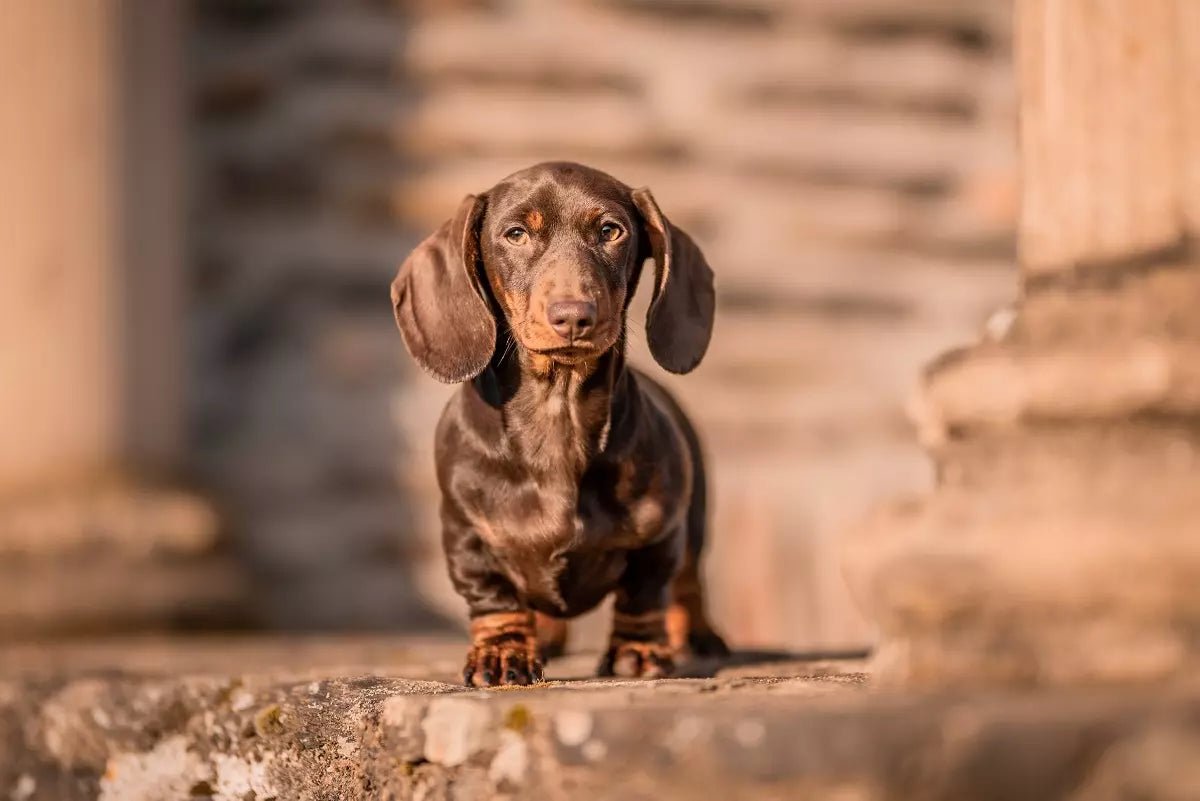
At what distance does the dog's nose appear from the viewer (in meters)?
2.62

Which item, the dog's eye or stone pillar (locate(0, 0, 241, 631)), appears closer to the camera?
the dog's eye

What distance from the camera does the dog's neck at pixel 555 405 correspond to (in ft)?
9.39

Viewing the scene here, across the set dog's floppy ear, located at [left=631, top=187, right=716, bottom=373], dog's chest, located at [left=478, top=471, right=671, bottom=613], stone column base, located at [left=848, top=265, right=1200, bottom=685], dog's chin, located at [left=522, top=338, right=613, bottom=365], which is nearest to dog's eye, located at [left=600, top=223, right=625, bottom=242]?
dog's floppy ear, located at [left=631, top=187, right=716, bottom=373]

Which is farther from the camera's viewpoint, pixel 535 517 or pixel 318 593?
pixel 318 593

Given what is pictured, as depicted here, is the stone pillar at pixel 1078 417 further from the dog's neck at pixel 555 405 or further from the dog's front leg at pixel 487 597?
the dog's front leg at pixel 487 597

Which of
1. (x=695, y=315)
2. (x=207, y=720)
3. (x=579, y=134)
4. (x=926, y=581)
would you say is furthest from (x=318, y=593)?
(x=926, y=581)

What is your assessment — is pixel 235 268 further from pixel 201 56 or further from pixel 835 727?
pixel 835 727

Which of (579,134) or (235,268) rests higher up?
(579,134)

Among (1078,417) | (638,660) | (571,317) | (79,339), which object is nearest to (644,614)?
(638,660)

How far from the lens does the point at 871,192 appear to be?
613 centimetres

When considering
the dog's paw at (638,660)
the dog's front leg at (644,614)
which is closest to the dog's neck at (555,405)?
the dog's front leg at (644,614)

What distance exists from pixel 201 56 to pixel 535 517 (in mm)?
3608

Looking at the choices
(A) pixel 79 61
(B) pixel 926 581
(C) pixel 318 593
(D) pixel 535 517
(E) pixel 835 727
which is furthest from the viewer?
(C) pixel 318 593

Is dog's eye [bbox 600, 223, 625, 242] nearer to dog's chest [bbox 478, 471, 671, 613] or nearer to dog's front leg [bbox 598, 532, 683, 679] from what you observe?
dog's chest [bbox 478, 471, 671, 613]
